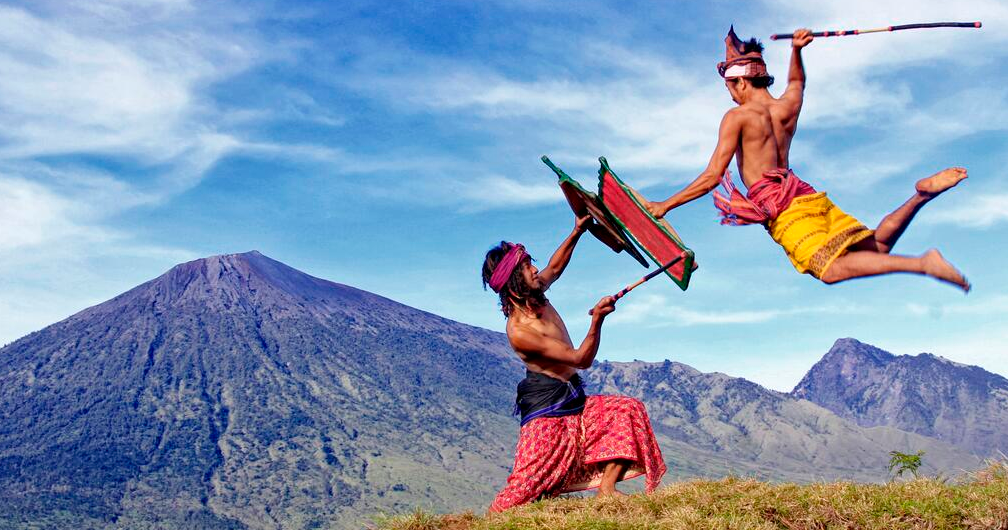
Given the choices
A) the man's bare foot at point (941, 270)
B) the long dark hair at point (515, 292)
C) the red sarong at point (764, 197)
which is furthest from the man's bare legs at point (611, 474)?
the man's bare foot at point (941, 270)

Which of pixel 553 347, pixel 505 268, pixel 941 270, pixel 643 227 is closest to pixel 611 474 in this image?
pixel 553 347

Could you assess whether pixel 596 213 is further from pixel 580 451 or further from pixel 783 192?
pixel 580 451

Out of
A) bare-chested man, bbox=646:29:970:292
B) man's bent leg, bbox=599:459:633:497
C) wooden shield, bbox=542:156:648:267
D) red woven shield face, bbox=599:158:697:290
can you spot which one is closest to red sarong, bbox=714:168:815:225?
bare-chested man, bbox=646:29:970:292

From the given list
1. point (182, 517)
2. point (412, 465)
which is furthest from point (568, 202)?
point (412, 465)

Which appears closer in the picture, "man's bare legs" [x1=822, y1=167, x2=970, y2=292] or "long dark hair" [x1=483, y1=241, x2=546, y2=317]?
"man's bare legs" [x1=822, y1=167, x2=970, y2=292]

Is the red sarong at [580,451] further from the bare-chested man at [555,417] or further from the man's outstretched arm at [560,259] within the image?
the man's outstretched arm at [560,259]

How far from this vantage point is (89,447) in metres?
185

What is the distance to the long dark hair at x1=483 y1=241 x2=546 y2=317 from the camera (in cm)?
842

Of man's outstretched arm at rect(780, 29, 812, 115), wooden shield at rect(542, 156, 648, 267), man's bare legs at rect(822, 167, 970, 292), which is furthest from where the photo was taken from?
wooden shield at rect(542, 156, 648, 267)

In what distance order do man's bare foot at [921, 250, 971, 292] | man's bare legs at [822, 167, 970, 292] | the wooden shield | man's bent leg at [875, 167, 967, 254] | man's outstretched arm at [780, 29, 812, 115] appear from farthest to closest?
the wooden shield
man's outstretched arm at [780, 29, 812, 115]
man's bent leg at [875, 167, 967, 254]
man's bare legs at [822, 167, 970, 292]
man's bare foot at [921, 250, 971, 292]

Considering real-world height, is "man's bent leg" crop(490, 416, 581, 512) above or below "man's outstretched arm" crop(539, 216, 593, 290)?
below

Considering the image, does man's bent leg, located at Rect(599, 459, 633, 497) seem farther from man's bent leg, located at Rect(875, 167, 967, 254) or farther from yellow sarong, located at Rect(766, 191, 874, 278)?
man's bent leg, located at Rect(875, 167, 967, 254)

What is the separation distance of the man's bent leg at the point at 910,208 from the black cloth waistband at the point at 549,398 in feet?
9.37

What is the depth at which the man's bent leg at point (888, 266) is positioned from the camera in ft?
19.9
